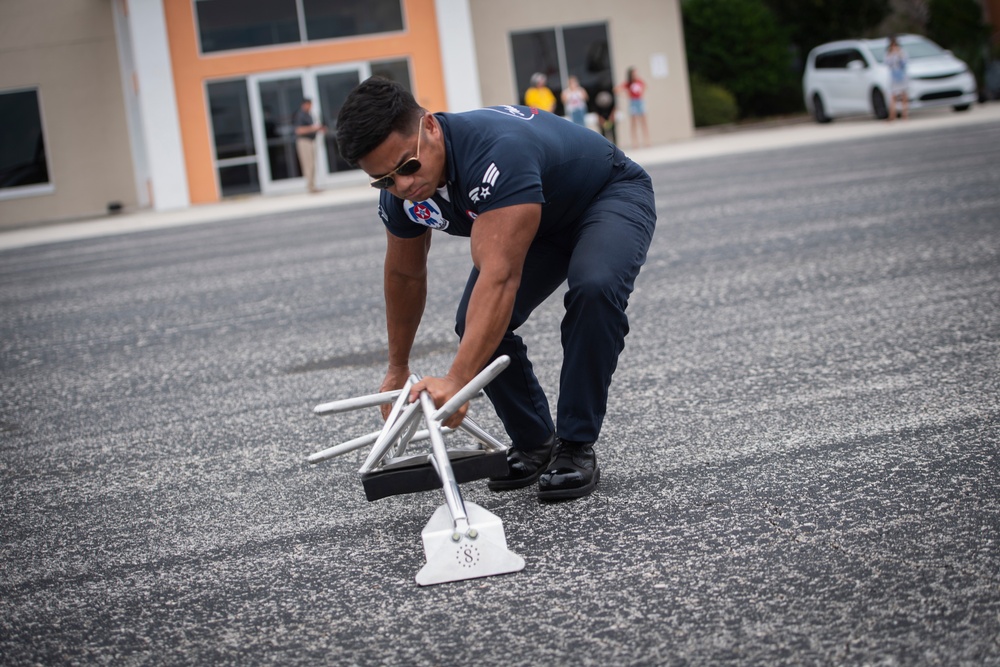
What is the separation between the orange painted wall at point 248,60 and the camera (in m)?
25.6

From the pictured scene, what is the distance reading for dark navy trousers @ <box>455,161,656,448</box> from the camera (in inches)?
143

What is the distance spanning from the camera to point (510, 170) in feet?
11.0

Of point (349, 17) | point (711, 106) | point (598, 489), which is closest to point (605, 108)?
point (711, 106)

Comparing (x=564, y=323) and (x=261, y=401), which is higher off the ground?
(x=564, y=323)

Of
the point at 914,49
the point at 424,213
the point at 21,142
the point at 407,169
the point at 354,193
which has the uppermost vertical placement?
the point at 21,142

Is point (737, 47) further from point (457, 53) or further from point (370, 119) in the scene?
point (370, 119)

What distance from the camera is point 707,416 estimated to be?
187 inches

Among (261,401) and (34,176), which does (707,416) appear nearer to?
(261,401)

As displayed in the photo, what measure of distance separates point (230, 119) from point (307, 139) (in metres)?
3.16

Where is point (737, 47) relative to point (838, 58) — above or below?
above

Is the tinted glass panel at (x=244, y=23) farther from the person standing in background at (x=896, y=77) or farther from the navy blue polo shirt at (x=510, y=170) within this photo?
the navy blue polo shirt at (x=510, y=170)

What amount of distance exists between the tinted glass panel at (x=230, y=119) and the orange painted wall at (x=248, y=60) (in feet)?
0.99

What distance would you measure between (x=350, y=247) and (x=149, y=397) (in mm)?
6390

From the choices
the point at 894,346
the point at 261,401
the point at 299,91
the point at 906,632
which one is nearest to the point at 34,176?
the point at 299,91
